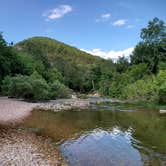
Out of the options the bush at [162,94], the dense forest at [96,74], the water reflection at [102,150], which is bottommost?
the water reflection at [102,150]

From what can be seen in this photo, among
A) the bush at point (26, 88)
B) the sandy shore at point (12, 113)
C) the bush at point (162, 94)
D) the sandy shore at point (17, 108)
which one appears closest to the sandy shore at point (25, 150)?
the sandy shore at point (12, 113)

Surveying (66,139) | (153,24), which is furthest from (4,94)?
(153,24)

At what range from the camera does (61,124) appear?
1722cm

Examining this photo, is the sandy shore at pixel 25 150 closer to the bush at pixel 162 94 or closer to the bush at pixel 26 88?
the bush at pixel 26 88

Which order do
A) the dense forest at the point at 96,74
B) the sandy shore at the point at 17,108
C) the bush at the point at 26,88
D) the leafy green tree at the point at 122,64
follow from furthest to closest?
1. the leafy green tree at the point at 122,64
2. the dense forest at the point at 96,74
3. the bush at the point at 26,88
4. the sandy shore at the point at 17,108

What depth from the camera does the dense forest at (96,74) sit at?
34.9 meters

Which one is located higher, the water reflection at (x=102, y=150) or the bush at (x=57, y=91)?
the bush at (x=57, y=91)

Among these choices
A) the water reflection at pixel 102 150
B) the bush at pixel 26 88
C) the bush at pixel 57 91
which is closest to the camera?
the water reflection at pixel 102 150

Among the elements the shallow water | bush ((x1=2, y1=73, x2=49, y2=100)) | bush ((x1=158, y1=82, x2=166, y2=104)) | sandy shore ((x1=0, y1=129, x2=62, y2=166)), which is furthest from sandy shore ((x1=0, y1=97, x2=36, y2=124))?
bush ((x1=158, y1=82, x2=166, y2=104))

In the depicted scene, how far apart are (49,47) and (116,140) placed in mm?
148088

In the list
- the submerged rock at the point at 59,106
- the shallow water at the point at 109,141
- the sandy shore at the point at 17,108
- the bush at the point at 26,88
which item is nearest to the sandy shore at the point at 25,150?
the shallow water at the point at 109,141

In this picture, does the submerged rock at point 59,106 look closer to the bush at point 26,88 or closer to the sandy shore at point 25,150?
the bush at point 26,88

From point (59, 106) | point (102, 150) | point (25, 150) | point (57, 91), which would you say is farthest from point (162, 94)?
point (25, 150)

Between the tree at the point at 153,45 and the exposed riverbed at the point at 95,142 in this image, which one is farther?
the tree at the point at 153,45
